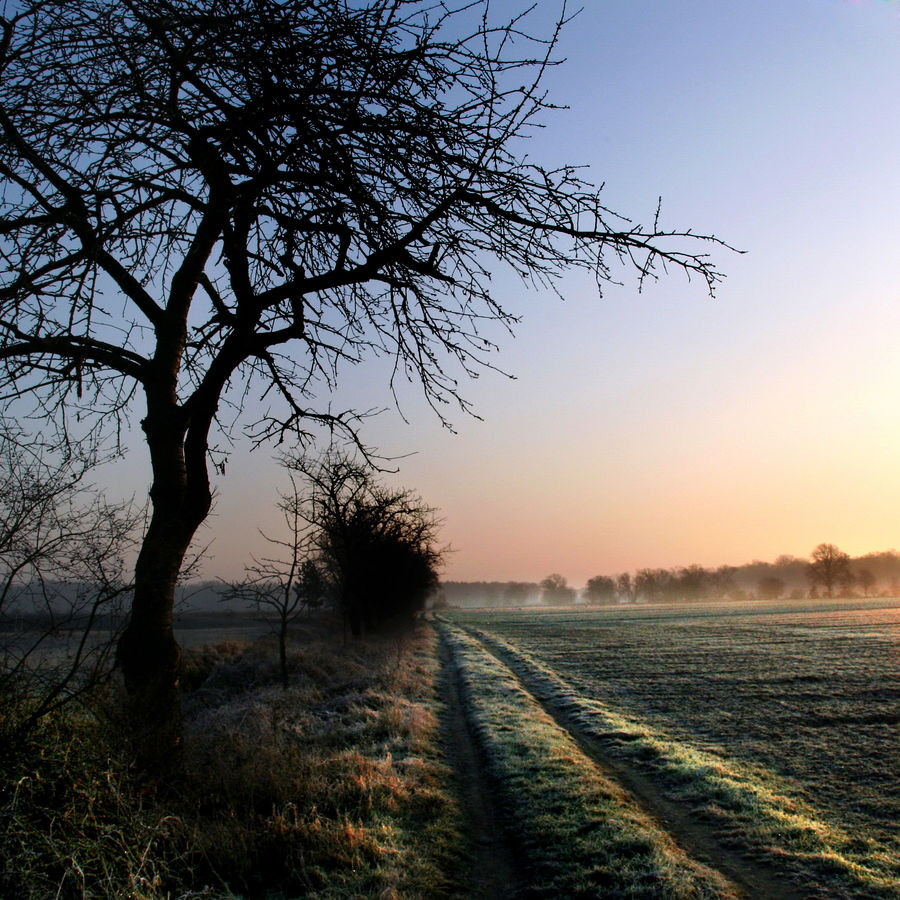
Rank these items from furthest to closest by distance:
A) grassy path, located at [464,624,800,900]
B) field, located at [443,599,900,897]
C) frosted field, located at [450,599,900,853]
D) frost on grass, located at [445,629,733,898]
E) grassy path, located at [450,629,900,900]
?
frosted field, located at [450,599,900,853] < field, located at [443,599,900,897] < grassy path, located at [450,629,900,900] < grassy path, located at [464,624,800,900] < frost on grass, located at [445,629,733,898]

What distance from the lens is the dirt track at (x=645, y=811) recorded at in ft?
17.0

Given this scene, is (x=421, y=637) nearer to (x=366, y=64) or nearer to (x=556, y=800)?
(x=556, y=800)

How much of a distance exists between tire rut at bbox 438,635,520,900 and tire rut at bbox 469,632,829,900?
171 cm

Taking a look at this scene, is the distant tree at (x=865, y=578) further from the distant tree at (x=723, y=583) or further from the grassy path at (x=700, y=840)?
the grassy path at (x=700, y=840)

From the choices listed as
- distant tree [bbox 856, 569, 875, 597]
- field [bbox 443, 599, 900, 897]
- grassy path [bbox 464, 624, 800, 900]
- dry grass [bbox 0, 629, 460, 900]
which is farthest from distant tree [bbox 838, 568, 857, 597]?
dry grass [bbox 0, 629, 460, 900]

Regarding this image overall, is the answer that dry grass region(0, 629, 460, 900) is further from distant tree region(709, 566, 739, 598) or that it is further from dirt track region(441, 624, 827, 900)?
distant tree region(709, 566, 739, 598)

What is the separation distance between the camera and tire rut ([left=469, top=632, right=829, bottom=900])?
512 cm

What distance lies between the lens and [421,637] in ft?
111

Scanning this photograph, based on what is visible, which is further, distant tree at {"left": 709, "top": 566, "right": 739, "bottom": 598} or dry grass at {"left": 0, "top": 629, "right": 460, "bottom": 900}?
distant tree at {"left": 709, "top": 566, "right": 739, "bottom": 598}

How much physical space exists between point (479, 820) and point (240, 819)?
8.99 ft

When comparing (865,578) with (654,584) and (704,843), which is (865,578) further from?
(704,843)

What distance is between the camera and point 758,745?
10328 mm

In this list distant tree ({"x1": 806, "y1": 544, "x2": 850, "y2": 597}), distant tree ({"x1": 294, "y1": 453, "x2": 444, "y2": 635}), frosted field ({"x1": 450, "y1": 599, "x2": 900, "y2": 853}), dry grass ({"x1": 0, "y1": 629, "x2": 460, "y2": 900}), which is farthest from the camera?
distant tree ({"x1": 806, "y1": 544, "x2": 850, "y2": 597})

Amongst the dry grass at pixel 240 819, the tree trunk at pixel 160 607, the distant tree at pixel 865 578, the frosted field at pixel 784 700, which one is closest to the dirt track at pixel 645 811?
the dry grass at pixel 240 819
